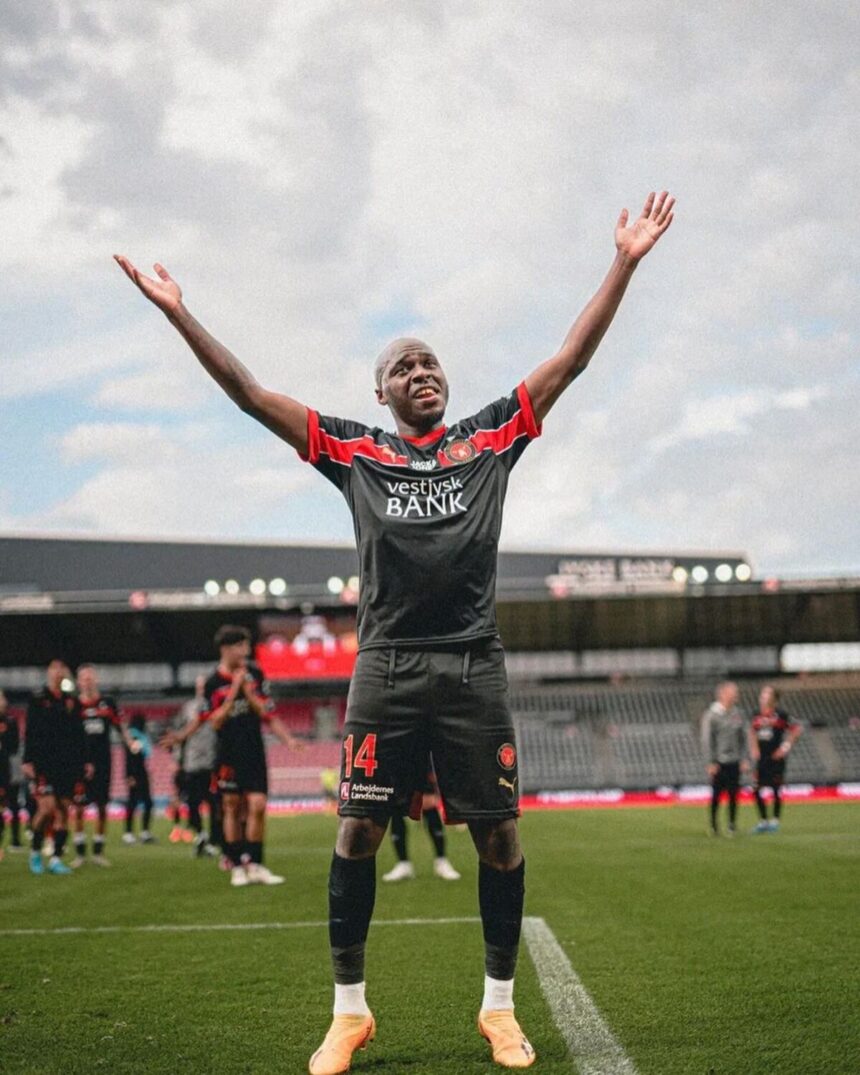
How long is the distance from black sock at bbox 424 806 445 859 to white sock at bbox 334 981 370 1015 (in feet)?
21.5

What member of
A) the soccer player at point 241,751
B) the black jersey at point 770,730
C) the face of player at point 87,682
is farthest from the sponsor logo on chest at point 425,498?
the black jersey at point 770,730

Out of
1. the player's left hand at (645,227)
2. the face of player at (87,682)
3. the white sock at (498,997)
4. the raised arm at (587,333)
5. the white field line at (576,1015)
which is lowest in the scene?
the white field line at (576,1015)

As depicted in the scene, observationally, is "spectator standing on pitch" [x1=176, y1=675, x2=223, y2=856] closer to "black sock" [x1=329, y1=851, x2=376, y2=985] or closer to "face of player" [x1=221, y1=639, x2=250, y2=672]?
"face of player" [x1=221, y1=639, x2=250, y2=672]

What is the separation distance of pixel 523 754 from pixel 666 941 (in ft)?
114

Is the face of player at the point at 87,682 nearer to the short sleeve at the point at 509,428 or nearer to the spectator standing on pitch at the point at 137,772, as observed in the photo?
the spectator standing on pitch at the point at 137,772

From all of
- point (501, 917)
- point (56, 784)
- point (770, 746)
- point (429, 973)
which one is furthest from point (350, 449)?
point (770, 746)

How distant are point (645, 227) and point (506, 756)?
6.91ft

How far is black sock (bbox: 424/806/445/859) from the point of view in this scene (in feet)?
33.6

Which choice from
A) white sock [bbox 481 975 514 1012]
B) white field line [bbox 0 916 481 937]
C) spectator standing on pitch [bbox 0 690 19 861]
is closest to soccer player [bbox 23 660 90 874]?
spectator standing on pitch [bbox 0 690 19 861]

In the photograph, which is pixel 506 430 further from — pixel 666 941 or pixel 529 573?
pixel 529 573

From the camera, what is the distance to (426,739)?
3.73 meters

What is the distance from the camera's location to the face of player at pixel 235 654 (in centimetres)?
991

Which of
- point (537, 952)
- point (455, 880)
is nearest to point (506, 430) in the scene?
point (537, 952)

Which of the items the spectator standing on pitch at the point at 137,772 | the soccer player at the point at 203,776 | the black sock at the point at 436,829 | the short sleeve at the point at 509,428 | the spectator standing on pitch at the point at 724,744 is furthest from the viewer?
the spectator standing on pitch at the point at 137,772
